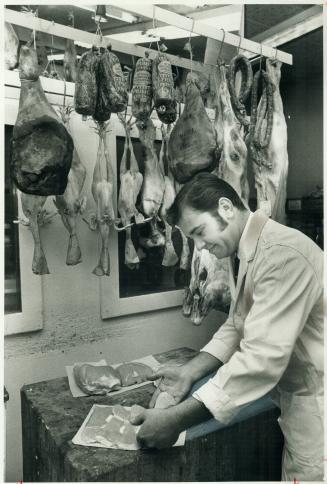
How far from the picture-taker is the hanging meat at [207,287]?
102 inches

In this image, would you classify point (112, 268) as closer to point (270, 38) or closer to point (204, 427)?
point (204, 427)

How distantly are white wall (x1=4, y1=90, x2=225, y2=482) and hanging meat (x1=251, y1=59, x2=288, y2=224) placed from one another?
1135 millimetres

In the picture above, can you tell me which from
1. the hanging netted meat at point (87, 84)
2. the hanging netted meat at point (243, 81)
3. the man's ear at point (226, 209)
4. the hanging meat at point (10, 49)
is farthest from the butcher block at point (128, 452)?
the hanging meat at point (10, 49)

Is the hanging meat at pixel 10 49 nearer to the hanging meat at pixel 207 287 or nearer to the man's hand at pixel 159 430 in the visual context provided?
the hanging meat at pixel 207 287

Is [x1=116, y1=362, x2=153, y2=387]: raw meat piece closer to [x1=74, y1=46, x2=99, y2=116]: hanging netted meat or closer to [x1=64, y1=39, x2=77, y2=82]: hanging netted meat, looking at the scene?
[x1=74, y1=46, x2=99, y2=116]: hanging netted meat

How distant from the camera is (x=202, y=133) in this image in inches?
85.1

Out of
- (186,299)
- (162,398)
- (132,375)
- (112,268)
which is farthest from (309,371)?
(112,268)

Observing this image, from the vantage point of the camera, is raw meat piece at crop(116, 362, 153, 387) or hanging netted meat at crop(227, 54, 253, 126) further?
hanging netted meat at crop(227, 54, 253, 126)

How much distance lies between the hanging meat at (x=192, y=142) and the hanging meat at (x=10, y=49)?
3.39 feet

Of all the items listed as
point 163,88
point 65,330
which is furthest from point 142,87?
point 65,330

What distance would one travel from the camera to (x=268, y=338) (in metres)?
1.46

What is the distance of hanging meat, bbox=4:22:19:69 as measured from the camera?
7.78ft

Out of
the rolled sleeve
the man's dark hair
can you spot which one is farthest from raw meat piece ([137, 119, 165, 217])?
the rolled sleeve

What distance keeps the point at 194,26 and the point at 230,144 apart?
68cm
